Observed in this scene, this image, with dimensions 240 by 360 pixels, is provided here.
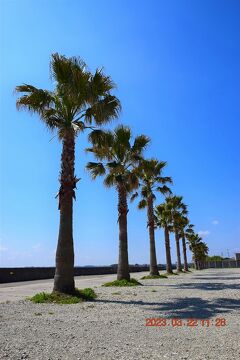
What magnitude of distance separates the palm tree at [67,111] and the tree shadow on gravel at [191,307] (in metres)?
2.31

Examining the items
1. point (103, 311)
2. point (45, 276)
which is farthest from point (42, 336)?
point (45, 276)

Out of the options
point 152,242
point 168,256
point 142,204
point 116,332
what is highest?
point 142,204

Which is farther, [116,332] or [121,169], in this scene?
[121,169]

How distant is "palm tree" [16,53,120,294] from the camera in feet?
52.3

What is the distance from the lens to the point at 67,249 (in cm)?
1599

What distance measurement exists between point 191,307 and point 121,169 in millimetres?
14168

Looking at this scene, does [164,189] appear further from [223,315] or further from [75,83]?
[223,315]

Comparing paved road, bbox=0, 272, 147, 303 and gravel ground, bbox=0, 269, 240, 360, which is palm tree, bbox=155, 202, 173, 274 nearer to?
paved road, bbox=0, 272, 147, 303

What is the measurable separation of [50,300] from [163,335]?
24.4ft

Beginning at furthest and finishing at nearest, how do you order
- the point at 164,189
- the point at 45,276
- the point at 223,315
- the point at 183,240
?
the point at 183,240 → the point at 45,276 → the point at 164,189 → the point at 223,315

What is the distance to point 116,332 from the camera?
8664 millimetres

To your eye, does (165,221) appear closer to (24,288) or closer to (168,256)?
(168,256)

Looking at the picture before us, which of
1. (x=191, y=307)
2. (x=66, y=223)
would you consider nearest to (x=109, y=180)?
(x=66, y=223)

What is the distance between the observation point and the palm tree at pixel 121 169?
25.0m
